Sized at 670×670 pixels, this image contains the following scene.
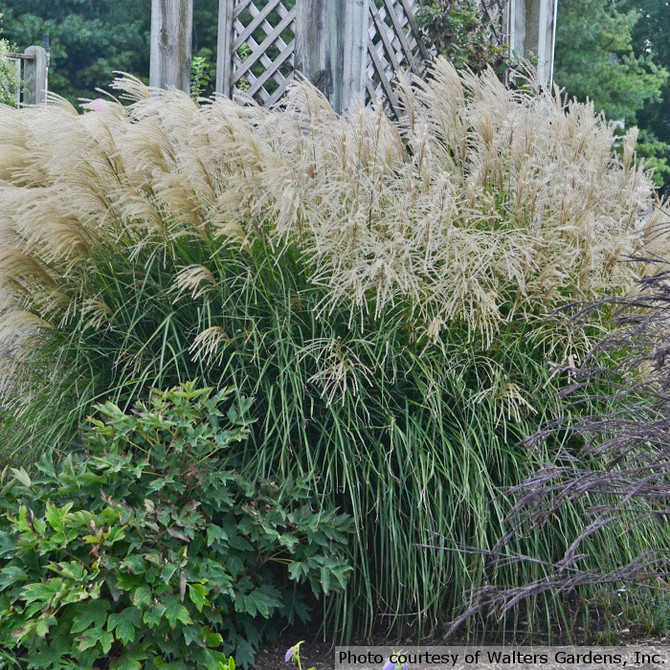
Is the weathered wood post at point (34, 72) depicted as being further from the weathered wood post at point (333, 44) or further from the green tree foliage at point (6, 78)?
the weathered wood post at point (333, 44)

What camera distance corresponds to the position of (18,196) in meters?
3.15

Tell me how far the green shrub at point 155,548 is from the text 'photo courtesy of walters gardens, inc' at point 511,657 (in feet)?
0.88

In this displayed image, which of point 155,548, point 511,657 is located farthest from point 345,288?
point 511,657

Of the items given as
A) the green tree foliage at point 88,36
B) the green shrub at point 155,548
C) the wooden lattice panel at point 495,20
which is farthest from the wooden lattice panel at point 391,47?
the green tree foliage at point 88,36

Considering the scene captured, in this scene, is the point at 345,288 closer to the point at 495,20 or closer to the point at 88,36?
the point at 495,20

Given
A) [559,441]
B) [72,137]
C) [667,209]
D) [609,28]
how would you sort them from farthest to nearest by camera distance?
[609,28], [667,209], [72,137], [559,441]

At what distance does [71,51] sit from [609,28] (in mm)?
15263

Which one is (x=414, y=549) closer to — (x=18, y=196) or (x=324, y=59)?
(x=18, y=196)

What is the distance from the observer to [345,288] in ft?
9.80

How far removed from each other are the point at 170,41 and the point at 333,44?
2.77 metres

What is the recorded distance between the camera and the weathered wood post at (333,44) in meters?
4.70

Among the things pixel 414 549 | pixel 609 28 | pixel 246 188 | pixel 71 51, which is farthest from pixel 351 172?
pixel 71 51

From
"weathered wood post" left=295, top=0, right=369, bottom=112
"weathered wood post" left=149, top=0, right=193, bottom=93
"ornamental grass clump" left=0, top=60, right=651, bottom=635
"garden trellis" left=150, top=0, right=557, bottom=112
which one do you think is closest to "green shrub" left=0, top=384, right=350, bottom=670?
"ornamental grass clump" left=0, top=60, right=651, bottom=635

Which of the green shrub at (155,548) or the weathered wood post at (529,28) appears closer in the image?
the green shrub at (155,548)
